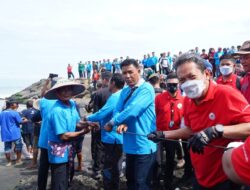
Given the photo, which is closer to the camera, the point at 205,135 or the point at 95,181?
the point at 205,135

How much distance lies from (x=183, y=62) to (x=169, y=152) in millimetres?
2855

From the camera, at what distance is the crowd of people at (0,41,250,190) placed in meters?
2.58

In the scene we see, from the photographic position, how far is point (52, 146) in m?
4.04

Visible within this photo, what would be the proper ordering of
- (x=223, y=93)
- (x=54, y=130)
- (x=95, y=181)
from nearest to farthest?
(x=223, y=93)
(x=54, y=130)
(x=95, y=181)

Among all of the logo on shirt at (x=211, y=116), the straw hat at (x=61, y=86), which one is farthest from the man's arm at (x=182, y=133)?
the straw hat at (x=61, y=86)

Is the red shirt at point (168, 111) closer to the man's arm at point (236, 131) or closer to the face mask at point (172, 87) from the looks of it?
the face mask at point (172, 87)

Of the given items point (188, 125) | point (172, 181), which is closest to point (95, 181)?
point (172, 181)

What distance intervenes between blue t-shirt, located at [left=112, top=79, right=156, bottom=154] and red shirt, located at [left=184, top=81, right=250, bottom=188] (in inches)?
42.4

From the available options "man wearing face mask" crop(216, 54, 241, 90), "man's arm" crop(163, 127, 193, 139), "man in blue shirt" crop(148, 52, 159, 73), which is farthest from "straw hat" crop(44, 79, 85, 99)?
"man in blue shirt" crop(148, 52, 159, 73)

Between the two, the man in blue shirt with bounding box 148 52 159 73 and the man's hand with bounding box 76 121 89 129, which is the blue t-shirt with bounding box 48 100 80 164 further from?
the man in blue shirt with bounding box 148 52 159 73

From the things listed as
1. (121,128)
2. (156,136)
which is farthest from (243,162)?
(121,128)

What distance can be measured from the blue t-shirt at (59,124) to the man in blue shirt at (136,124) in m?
0.48

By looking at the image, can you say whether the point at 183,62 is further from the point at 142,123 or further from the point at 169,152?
the point at 169,152

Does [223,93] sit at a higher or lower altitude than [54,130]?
higher
